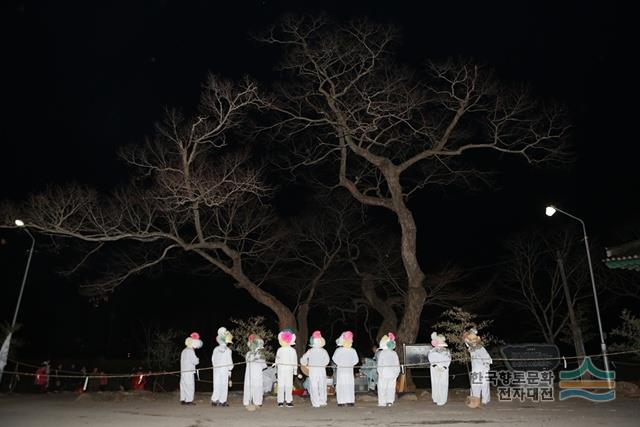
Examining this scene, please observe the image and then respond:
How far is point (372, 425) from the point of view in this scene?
8.53 meters

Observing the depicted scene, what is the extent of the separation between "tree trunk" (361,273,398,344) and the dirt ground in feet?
39.5

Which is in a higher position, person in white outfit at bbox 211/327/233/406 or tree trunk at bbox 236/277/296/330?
tree trunk at bbox 236/277/296/330

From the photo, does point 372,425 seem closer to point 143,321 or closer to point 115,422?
point 115,422

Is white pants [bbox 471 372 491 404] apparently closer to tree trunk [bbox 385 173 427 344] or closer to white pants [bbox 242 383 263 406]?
tree trunk [bbox 385 173 427 344]

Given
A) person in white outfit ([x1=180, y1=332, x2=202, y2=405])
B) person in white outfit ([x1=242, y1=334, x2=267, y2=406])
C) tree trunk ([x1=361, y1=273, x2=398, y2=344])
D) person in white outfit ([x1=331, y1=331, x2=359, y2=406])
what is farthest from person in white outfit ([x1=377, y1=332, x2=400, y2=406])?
tree trunk ([x1=361, y1=273, x2=398, y2=344])

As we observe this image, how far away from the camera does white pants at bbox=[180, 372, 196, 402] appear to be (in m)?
12.2

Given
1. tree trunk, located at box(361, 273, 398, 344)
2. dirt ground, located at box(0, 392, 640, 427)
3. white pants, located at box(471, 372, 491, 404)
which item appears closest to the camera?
dirt ground, located at box(0, 392, 640, 427)

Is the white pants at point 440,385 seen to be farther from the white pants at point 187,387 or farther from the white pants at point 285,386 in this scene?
the white pants at point 187,387

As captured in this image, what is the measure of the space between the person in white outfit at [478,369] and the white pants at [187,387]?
5939 mm

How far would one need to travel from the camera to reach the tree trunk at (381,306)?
24.8 meters

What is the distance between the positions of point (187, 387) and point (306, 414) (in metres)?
3.36

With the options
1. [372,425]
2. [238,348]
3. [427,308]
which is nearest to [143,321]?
[427,308]

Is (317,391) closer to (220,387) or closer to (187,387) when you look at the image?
(220,387)

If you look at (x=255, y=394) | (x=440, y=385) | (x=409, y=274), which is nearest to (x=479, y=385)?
(x=440, y=385)
